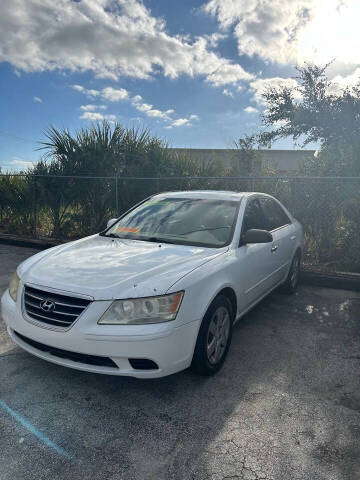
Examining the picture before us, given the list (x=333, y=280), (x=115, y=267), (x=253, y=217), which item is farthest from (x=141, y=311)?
(x=333, y=280)

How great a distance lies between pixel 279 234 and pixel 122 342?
2804 millimetres

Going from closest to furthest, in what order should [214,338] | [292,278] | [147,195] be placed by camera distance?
[214,338]
[292,278]
[147,195]

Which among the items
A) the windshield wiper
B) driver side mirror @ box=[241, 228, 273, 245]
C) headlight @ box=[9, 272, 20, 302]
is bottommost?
headlight @ box=[9, 272, 20, 302]

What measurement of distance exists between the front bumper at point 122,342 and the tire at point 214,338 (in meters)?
0.16

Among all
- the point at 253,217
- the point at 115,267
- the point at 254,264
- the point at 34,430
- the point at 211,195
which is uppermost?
the point at 211,195

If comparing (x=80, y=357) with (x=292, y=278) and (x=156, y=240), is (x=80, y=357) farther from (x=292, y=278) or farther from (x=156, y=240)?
(x=292, y=278)

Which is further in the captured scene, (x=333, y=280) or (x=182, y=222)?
(x=333, y=280)

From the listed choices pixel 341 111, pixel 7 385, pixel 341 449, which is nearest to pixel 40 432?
pixel 7 385

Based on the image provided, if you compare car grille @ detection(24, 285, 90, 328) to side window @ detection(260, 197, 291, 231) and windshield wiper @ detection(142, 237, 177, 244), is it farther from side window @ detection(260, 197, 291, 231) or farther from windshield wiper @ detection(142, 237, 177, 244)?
side window @ detection(260, 197, 291, 231)

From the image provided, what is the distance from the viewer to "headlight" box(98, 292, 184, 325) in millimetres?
2463

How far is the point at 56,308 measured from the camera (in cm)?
258

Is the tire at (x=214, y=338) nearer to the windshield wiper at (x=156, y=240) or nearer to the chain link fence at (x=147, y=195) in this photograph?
the windshield wiper at (x=156, y=240)

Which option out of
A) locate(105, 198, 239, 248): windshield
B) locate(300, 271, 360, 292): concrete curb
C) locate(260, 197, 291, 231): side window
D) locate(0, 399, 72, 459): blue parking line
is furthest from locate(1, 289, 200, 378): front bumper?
locate(300, 271, 360, 292): concrete curb

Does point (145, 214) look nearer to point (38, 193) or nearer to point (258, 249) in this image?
point (258, 249)
